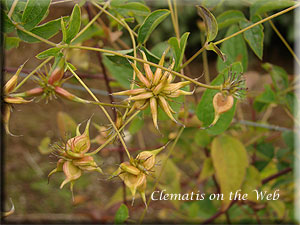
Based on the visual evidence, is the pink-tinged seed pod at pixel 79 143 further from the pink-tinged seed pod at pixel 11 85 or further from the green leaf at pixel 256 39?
the green leaf at pixel 256 39

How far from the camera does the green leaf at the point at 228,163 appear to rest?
1.64 ft

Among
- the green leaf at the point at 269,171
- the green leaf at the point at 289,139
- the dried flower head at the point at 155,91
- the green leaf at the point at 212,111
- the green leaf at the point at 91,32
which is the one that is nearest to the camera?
the dried flower head at the point at 155,91

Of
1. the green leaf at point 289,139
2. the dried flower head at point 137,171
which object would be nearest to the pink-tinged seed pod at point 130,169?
the dried flower head at point 137,171

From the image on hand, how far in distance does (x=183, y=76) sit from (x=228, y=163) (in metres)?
0.25

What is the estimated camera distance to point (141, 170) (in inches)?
12.3

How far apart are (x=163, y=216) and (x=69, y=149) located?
799 millimetres

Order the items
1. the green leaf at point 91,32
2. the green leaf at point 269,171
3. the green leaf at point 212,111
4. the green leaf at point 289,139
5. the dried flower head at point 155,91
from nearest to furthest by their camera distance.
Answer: the dried flower head at point 155,91, the green leaf at point 212,111, the green leaf at point 91,32, the green leaf at point 289,139, the green leaf at point 269,171

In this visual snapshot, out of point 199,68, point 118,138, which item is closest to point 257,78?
point 118,138

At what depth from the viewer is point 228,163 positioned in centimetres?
52

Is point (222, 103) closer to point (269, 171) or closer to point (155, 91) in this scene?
point (155, 91)

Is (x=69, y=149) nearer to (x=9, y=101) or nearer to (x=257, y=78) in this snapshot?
(x=9, y=101)

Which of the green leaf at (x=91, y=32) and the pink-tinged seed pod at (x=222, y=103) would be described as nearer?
the pink-tinged seed pod at (x=222, y=103)

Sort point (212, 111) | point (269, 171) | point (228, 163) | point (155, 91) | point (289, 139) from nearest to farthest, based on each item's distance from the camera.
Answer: point (155, 91), point (212, 111), point (228, 163), point (289, 139), point (269, 171)

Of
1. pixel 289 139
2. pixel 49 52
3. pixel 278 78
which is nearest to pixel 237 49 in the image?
pixel 278 78
